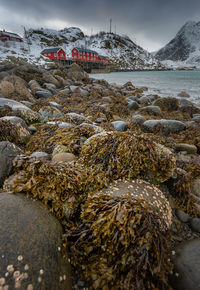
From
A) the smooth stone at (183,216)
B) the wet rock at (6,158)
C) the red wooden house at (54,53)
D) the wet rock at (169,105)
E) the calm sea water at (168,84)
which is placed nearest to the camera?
the wet rock at (6,158)

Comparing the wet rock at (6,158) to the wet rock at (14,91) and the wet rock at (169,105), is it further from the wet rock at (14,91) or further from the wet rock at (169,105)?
Result: the wet rock at (169,105)

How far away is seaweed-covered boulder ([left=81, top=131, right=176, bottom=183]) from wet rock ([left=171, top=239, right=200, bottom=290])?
97cm

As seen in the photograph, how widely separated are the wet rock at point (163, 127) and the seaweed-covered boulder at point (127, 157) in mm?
2577

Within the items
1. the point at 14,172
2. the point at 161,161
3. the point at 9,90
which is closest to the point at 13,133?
the point at 14,172

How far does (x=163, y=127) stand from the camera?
5.05m

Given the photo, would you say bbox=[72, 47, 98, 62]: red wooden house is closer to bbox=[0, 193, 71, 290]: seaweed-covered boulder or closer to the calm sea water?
the calm sea water

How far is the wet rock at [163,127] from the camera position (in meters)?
5.02

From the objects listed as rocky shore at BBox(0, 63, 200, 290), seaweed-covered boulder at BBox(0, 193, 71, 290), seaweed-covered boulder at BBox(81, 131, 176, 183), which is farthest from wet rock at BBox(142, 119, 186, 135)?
seaweed-covered boulder at BBox(0, 193, 71, 290)

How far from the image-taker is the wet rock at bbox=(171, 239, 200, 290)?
1.37 meters

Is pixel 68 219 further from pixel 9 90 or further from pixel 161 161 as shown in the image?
pixel 9 90

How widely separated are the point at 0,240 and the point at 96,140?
5.80 ft

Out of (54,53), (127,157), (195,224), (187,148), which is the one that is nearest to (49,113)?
(127,157)

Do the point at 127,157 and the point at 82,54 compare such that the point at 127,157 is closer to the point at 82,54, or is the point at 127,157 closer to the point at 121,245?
the point at 121,245

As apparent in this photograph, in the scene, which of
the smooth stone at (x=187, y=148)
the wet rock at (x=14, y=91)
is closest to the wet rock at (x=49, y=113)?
the wet rock at (x=14, y=91)
